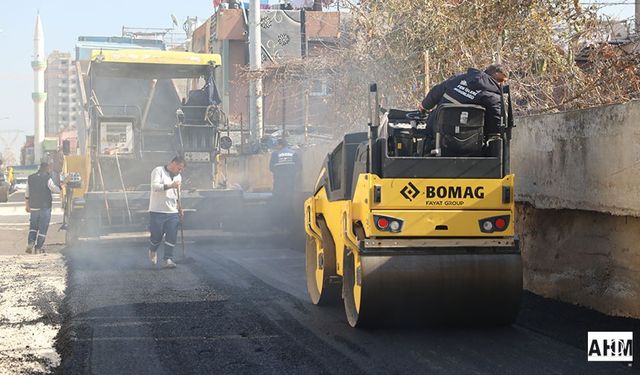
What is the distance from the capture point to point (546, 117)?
8680 millimetres

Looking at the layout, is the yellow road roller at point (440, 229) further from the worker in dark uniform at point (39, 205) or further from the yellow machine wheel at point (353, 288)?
the worker in dark uniform at point (39, 205)

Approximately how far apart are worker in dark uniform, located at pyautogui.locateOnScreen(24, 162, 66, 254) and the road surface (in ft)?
18.9

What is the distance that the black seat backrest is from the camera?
679cm

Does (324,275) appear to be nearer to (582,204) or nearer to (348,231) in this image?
(348,231)

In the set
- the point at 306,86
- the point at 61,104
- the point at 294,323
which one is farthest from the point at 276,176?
the point at 61,104

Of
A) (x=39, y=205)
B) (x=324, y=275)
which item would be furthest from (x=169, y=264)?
(x=39, y=205)

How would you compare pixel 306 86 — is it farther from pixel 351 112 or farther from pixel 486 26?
pixel 486 26

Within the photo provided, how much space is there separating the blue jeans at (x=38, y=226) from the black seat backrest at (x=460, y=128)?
10.2 metres

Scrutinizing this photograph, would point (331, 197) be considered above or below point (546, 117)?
below

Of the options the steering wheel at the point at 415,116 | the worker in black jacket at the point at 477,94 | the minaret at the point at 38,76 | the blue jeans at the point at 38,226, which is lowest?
the blue jeans at the point at 38,226

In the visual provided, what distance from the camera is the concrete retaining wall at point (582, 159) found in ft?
23.4

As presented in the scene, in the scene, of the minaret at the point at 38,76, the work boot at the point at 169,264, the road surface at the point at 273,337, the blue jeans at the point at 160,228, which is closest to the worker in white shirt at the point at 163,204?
the blue jeans at the point at 160,228

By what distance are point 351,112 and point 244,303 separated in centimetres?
796

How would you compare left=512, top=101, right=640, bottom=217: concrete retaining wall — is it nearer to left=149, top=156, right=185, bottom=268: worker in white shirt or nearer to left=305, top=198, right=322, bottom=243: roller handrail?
left=305, top=198, right=322, bottom=243: roller handrail
